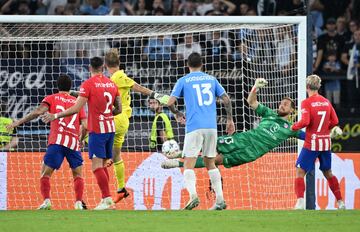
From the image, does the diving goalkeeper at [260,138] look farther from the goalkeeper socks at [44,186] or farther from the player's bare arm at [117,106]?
the goalkeeper socks at [44,186]

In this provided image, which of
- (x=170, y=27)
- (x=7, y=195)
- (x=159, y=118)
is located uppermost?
(x=170, y=27)

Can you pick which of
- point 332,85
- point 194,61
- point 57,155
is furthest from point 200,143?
point 332,85

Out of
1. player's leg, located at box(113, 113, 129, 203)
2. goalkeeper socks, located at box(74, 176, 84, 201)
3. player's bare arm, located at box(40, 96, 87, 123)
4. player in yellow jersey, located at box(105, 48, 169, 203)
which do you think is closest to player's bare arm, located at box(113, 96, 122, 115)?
player's bare arm, located at box(40, 96, 87, 123)

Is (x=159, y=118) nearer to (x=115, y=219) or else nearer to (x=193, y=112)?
(x=193, y=112)

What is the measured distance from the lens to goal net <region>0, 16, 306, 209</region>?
58.5 ft

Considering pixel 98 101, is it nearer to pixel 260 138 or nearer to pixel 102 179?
pixel 102 179

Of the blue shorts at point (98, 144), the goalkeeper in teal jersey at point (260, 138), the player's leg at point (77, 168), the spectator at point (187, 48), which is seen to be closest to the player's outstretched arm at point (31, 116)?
the player's leg at point (77, 168)

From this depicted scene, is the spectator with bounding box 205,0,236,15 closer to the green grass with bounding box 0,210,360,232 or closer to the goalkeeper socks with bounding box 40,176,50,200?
the goalkeeper socks with bounding box 40,176,50,200

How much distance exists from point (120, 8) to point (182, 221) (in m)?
12.3

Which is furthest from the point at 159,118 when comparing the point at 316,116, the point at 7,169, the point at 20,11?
the point at 20,11

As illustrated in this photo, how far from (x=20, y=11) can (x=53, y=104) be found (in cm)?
875

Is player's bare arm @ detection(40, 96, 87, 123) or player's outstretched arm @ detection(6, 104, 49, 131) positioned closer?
player's bare arm @ detection(40, 96, 87, 123)

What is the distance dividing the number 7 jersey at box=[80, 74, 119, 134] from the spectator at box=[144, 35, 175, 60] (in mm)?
4711

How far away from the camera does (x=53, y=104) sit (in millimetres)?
15102
